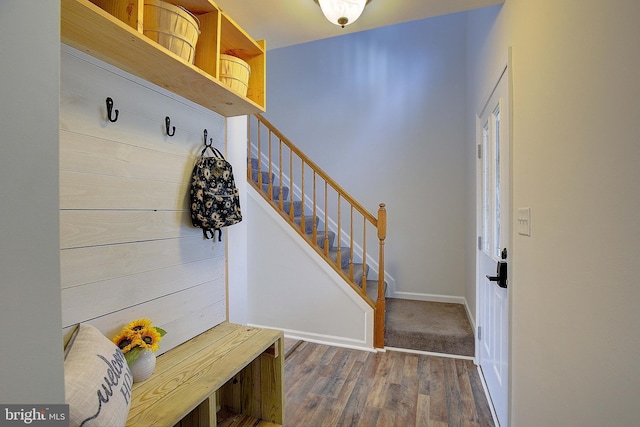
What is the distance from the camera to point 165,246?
135cm

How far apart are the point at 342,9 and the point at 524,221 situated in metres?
1.33

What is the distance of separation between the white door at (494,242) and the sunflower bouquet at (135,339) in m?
1.62

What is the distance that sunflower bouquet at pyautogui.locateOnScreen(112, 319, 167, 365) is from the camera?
108 cm

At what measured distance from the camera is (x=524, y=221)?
4.18ft

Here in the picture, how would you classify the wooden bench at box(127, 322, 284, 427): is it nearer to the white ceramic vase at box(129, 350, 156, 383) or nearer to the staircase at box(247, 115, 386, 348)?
the white ceramic vase at box(129, 350, 156, 383)

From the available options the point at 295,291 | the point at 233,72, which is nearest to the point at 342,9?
the point at 233,72

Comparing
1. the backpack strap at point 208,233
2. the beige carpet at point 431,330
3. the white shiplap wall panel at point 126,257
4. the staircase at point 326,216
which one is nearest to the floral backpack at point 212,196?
the backpack strap at point 208,233

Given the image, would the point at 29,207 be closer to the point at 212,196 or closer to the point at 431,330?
the point at 212,196

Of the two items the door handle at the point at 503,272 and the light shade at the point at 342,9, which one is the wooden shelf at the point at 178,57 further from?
the door handle at the point at 503,272

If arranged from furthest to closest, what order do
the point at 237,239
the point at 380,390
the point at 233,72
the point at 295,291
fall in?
the point at 295,291
the point at 380,390
the point at 237,239
the point at 233,72

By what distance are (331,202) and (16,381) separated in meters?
3.57

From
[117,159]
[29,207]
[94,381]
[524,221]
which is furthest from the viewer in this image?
[524,221]

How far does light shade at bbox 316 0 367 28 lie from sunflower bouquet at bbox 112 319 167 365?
5.56 feet

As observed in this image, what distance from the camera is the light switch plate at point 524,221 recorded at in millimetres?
1229
